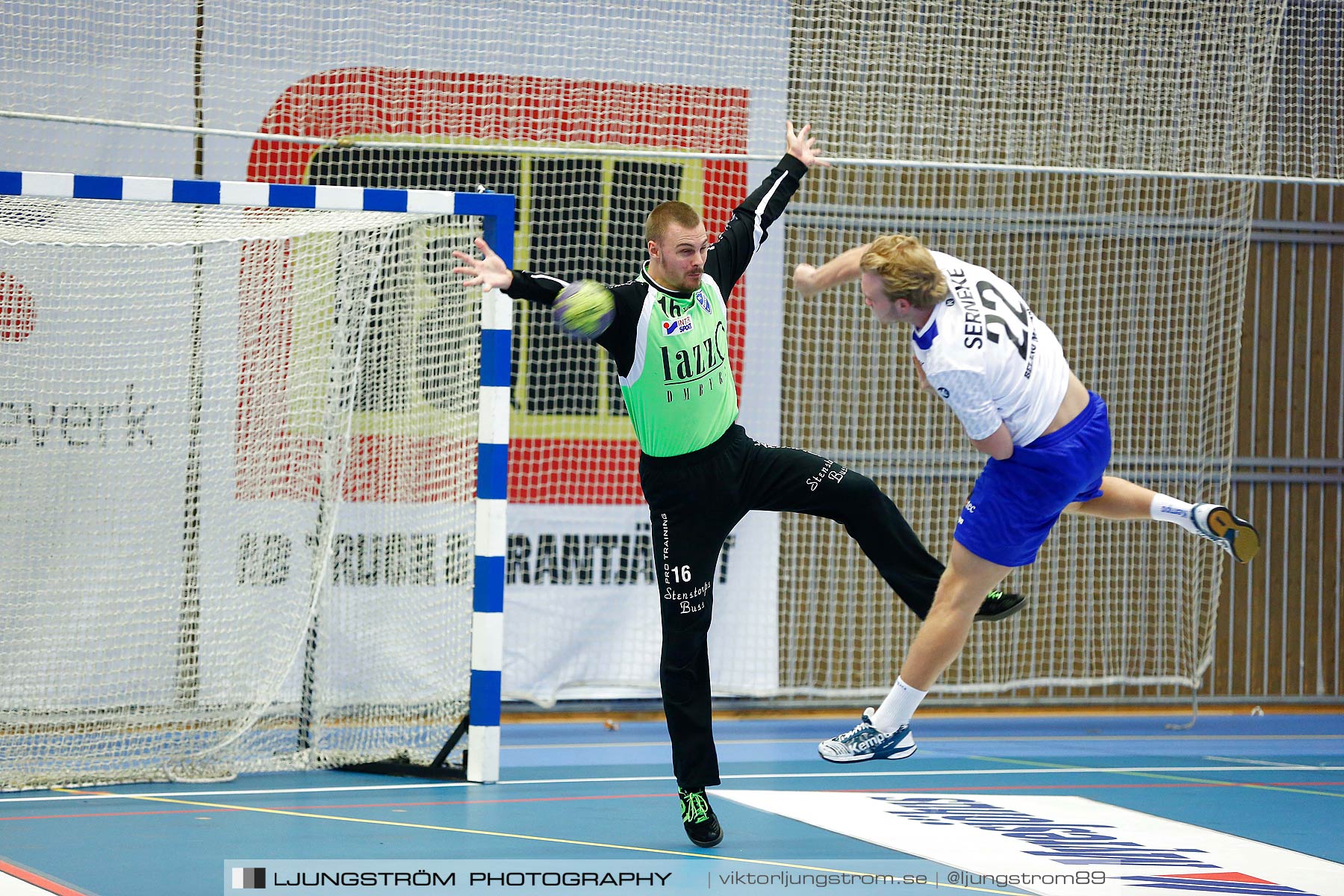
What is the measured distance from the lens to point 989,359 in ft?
17.4

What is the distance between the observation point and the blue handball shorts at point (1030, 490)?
17.9 feet

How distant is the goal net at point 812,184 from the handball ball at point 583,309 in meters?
3.56

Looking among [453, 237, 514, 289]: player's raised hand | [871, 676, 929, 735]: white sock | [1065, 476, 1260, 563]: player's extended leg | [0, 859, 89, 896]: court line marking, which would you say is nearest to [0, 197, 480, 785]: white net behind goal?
[0, 859, 89, 896]: court line marking

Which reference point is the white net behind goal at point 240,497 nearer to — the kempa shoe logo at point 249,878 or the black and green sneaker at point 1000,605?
the kempa shoe logo at point 249,878

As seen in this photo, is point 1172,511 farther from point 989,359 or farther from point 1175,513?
point 989,359

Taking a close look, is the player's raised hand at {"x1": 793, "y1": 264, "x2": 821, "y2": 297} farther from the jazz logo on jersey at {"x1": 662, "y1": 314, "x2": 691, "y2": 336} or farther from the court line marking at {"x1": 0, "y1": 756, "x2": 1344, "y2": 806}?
the court line marking at {"x1": 0, "y1": 756, "x2": 1344, "y2": 806}

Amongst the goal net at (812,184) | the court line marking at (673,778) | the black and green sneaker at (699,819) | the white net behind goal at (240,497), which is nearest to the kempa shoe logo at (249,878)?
the black and green sneaker at (699,819)

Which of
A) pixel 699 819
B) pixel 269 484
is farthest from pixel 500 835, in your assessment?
pixel 269 484

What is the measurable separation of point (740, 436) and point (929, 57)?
18.4ft

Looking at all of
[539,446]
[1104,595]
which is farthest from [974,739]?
[539,446]

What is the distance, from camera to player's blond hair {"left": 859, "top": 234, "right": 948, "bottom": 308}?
5.27 meters

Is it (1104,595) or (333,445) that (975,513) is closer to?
(333,445)

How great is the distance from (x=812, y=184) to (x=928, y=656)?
5.47 m

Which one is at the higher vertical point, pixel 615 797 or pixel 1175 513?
pixel 1175 513
